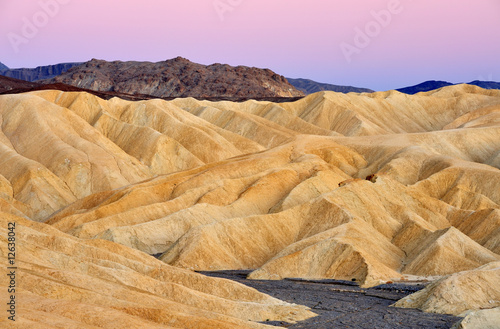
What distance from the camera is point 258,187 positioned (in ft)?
247

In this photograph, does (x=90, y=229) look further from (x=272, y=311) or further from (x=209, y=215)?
(x=272, y=311)

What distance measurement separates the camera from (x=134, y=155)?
103188 millimetres

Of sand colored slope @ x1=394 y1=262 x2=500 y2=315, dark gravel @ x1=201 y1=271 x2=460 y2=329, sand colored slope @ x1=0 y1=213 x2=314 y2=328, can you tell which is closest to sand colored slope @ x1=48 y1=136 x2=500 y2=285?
dark gravel @ x1=201 y1=271 x2=460 y2=329

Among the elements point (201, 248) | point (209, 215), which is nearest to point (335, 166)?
point (209, 215)

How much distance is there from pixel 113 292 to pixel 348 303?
1682 cm

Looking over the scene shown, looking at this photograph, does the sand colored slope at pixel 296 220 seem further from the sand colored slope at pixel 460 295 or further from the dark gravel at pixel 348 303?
the sand colored slope at pixel 460 295

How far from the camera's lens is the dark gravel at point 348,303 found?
1422 inches

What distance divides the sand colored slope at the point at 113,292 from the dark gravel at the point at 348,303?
222 centimetres

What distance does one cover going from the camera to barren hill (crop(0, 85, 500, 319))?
55.8m

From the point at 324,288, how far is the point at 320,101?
316 ft

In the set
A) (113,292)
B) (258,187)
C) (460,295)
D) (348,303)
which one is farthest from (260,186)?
(113,292)

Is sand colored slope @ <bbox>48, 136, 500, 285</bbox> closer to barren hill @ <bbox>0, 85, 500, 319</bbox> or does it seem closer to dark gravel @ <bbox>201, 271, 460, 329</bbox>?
barren hill @ <bbox>0, 85, 500, 319</bbox>

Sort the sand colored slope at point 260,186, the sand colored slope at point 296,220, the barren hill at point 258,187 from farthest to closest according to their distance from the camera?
1. the sand colored slope at point 260,186
2. the barren hill at point 258,187
3. the sand colored slope at point 296,220

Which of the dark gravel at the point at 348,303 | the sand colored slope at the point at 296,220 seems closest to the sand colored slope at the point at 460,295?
the dark gravel at the point at 348,303
